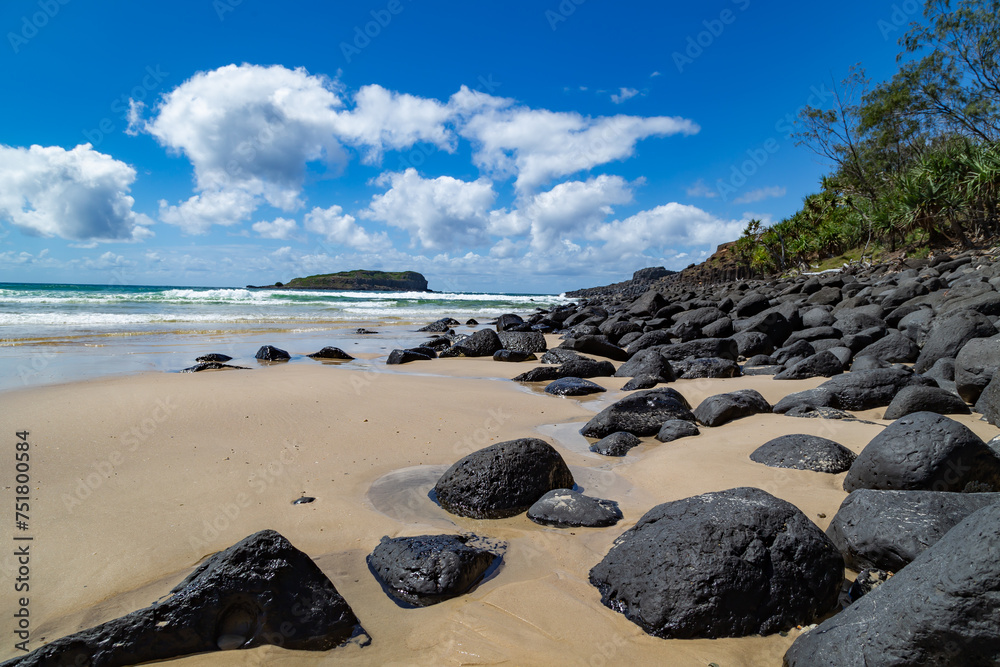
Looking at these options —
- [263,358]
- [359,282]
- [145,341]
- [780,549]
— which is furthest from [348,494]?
[359,282]

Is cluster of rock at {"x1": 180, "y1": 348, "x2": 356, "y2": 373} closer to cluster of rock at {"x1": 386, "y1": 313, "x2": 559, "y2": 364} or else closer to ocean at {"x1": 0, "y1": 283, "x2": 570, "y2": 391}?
ocean at {"x1": 0, "y1": 283, "x2": 570, "y2": 391}

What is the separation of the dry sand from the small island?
2817 inches

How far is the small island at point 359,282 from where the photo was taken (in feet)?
252

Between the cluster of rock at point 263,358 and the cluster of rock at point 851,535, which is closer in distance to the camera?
the cluster of rock at point 851,535

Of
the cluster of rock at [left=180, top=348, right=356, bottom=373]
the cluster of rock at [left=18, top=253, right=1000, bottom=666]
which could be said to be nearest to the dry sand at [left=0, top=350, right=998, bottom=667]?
the cluster of rock at [left=18, top=253, right=1000, bottom=666]

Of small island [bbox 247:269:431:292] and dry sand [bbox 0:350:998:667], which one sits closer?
dry sand [bbox 0:350:998:667]

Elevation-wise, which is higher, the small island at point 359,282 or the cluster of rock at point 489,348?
the small island at point 359,282

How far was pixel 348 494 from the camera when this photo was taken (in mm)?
3799

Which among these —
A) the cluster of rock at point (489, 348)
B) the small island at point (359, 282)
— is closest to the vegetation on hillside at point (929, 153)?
the cluster of rock at point (489, 348)

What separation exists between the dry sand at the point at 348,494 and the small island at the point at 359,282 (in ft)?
235

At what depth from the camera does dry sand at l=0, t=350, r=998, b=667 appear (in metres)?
2.26

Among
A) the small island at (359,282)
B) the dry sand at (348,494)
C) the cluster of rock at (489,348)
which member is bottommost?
the dry sand at (348,494)

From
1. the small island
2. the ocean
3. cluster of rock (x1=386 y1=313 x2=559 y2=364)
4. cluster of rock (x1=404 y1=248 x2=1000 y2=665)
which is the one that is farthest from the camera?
the small island

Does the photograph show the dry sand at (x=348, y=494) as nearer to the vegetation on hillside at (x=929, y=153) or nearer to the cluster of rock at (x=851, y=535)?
the cluster of rock at (x=851, y=535)
